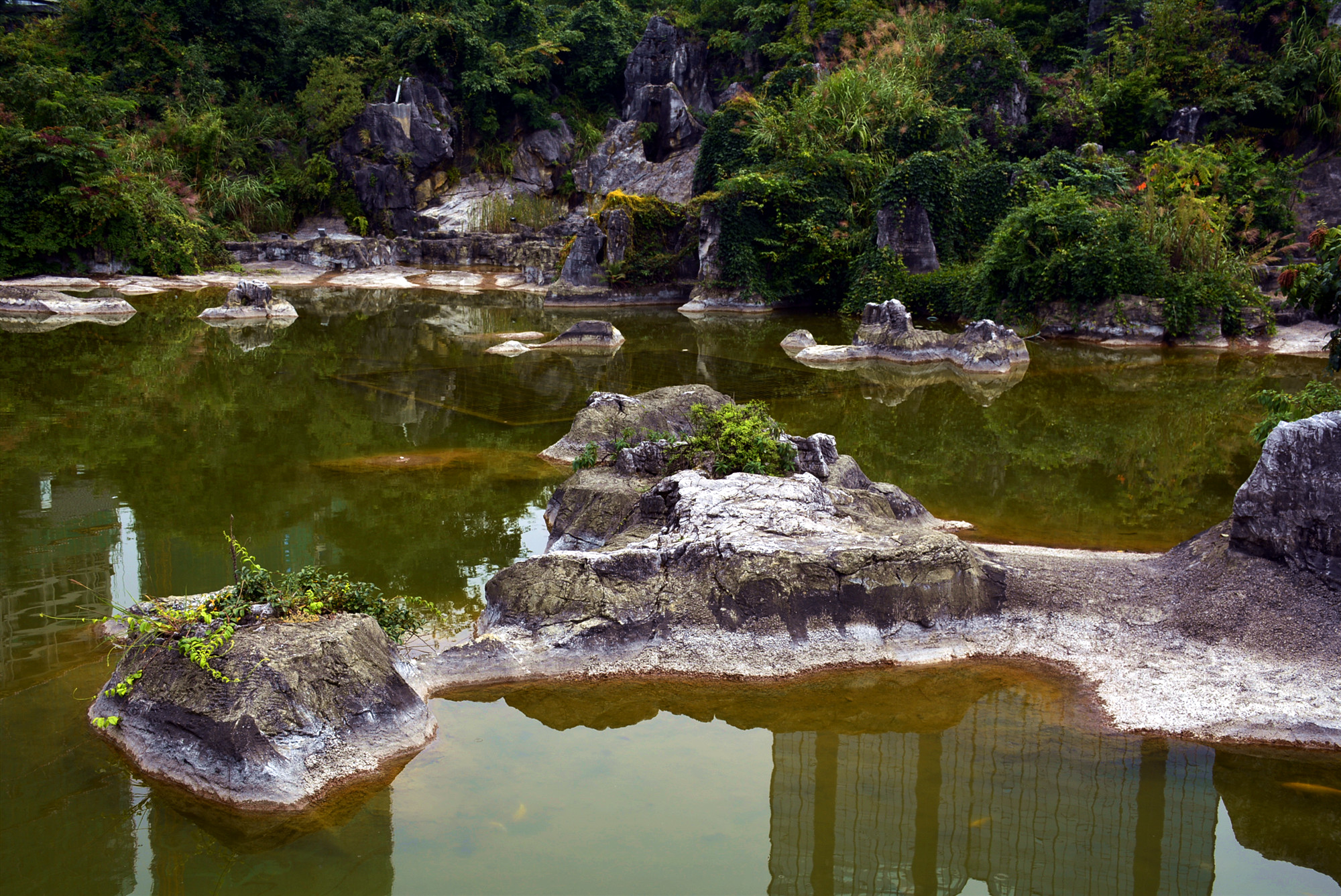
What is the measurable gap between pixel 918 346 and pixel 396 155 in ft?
80.0

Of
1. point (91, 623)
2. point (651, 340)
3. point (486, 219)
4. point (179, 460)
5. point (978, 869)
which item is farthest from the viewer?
point (486, 219)

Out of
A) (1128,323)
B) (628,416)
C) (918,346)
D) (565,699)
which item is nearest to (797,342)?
Result: (918,346)

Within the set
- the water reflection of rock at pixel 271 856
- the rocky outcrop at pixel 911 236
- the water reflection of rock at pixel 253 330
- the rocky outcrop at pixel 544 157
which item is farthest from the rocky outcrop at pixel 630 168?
the water reflection of rock at pixel 271 856

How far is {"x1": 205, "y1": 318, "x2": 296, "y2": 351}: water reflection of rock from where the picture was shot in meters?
16.9

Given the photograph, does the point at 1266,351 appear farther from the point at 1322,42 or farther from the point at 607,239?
the point at 607,239

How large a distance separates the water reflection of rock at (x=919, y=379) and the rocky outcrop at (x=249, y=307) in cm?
1206

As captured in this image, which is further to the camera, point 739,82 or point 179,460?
point 739,82

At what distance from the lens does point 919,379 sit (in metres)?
14.8

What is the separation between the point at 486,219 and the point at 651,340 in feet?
57.3

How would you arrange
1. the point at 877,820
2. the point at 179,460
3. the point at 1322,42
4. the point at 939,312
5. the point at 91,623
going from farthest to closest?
the point at 1322,42 < the point at 939,312 < the point at 179,460 < the point at 91,623 < the point at 877,820

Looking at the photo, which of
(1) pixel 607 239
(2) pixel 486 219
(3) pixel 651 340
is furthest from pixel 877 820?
(2) pixel 486 219

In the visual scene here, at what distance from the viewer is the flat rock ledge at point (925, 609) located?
201 inches

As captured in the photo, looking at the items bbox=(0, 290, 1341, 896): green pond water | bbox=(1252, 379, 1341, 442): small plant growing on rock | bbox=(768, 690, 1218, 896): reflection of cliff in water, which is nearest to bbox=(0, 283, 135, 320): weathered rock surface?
bbox=(0, 290, 1341, 896): green pond water

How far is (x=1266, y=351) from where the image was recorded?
16.5m
